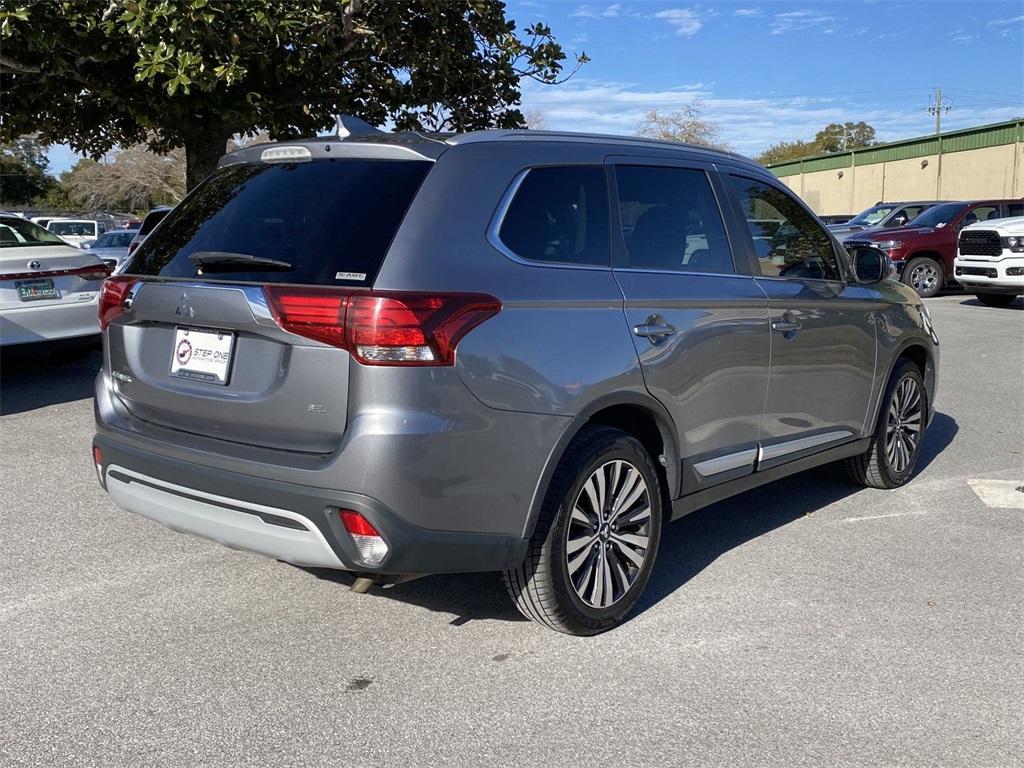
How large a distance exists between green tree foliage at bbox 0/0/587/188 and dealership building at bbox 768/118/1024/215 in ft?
75.8

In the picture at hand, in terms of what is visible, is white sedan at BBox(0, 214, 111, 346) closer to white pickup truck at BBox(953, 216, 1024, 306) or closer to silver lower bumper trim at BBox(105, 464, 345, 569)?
silver lower bumper trim at BBox(105, 464, 345, 569)

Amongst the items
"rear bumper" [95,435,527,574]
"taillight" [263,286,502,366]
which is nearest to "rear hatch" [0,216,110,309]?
"rear bumper" [95,435,527,574]

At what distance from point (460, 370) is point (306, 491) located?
62 centimetres

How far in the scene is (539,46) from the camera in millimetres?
12102

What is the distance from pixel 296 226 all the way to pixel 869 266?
336 cm

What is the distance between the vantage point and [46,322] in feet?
26.6

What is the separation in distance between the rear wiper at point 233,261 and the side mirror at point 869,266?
3353 mm

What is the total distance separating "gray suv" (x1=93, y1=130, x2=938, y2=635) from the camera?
3150 mm

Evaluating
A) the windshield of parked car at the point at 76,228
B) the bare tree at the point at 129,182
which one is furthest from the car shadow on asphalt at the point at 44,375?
the bare tree at the point at 129,182

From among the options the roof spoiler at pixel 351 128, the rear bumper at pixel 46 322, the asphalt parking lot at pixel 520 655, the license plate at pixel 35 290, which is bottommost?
the asphalt parking lot at pixel 520 655

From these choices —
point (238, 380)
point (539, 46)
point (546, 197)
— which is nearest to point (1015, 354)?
point (539, 46)

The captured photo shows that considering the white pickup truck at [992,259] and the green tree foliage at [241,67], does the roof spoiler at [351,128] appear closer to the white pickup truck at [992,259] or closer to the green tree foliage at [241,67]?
the green tree foliage at [241,67]

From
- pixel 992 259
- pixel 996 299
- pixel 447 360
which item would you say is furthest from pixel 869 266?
pixel 996 299

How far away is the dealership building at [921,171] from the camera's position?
37.8 metres
